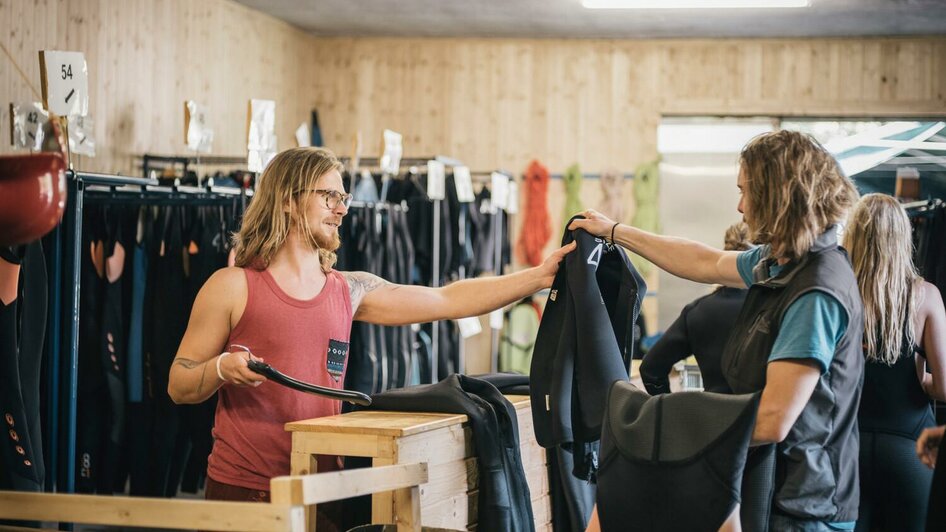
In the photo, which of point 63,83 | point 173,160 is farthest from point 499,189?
point 63,83

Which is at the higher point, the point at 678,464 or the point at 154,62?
the point at 154,62

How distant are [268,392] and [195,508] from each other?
81cm

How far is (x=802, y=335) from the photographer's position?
6.63 ft

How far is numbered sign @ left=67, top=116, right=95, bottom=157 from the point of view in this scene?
429cm

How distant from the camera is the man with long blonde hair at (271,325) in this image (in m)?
2.65

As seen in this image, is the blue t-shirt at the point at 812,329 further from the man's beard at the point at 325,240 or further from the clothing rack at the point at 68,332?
the clothing rack at the point at 68,332

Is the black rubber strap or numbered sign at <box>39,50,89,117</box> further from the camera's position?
numbered sign at <box>39,50,89,117</box>

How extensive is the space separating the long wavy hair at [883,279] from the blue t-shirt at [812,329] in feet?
4.09

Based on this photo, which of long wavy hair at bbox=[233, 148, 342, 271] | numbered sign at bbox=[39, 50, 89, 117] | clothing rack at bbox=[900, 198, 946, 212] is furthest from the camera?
clothing rack at bbox=[900, 198, 946, 212]

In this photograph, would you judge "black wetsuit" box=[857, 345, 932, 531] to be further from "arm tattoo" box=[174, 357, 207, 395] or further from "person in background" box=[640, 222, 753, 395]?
"arm tattoo" box=[174, 357, 207, 395]

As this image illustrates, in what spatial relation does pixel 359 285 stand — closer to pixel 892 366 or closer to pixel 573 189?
pixel 892 366

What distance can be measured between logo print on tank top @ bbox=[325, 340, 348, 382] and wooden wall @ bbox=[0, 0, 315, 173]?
3484 mm

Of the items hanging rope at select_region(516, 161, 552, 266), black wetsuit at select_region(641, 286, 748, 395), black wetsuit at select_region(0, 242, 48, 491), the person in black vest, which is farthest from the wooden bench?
hanging rope at select_region(516, 161, 552, 266)

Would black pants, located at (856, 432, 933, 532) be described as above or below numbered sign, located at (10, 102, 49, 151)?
below
